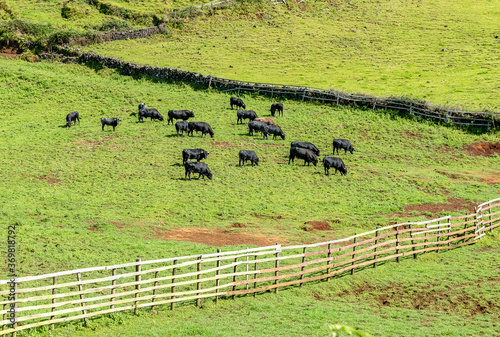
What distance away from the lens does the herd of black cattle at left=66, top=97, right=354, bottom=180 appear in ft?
105

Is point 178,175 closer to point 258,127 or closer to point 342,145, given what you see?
point 258,127

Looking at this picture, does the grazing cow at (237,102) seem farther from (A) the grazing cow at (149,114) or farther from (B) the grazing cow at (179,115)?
(A) the grazing cow at (149,114)

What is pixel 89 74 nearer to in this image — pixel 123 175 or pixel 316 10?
pixel 123 175

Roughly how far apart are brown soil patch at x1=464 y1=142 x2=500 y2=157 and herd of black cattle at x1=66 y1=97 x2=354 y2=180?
8.86m

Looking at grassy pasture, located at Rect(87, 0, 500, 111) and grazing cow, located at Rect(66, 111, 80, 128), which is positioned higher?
grassy pasture, located at Rect(87, 0, 500, 111)

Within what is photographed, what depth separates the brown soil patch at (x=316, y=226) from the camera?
2481 cm

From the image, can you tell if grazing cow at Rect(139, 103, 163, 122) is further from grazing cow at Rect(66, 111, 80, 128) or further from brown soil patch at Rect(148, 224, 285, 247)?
brown soil patch at Rect(148, 224, 285, 247)

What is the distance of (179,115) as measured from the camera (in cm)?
4019

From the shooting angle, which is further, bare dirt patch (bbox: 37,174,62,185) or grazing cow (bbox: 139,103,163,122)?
grazing cow (bbox: 139,103,163,122)

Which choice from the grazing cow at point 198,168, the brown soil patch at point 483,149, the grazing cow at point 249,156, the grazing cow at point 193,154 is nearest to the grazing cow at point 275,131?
the grazing cow at point 249,156

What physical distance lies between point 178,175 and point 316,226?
8.95m

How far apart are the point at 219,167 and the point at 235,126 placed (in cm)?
890

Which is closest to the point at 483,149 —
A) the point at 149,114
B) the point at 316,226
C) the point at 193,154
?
the point at 316,226

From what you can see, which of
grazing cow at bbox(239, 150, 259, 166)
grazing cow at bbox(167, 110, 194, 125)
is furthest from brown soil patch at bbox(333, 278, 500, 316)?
grazing cow at bbox(167, 110, 194, 125)
